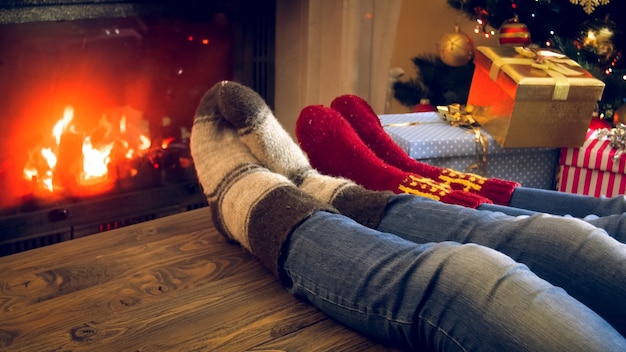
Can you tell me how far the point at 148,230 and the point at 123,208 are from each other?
1.60ft

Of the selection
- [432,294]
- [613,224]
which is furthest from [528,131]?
[432,294]

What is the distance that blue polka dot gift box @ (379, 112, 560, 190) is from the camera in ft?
4.65

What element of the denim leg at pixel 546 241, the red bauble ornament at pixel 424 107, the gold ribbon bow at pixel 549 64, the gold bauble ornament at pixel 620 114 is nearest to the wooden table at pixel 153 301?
the denim leg at pixel 546 241

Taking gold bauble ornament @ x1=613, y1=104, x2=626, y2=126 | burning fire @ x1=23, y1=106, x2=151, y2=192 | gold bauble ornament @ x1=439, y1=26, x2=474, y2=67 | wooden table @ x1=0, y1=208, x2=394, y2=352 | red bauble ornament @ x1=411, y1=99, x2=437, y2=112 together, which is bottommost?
burning fire @ x1=23, y1=106, x2=151, y2=192

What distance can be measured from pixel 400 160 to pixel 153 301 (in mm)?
583

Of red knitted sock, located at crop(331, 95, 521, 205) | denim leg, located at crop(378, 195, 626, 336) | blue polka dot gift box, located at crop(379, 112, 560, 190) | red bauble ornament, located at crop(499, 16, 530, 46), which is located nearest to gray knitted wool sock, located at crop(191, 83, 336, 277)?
denim leg, located at crop(378, 195, 626, 336)

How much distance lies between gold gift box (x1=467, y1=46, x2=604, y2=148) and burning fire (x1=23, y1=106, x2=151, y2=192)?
2.84 feet

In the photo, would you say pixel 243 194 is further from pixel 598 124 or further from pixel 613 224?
pixel 598 124

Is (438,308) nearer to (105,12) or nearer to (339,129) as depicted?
(339,129)

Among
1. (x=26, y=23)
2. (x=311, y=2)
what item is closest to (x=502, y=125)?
(x=311, y=2)

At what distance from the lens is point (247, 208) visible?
102 cm

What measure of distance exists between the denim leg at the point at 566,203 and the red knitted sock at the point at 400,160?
24 millimetres

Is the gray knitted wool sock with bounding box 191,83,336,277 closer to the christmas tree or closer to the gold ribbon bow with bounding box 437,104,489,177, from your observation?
the gold ribbon bow with bounding box 437,104,489,177

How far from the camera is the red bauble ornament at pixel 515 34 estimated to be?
5.49 feet
